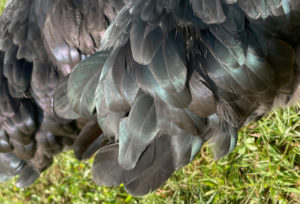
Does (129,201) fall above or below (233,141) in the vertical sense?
below

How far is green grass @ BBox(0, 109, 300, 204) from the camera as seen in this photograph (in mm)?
2305

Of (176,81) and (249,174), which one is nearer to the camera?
(176,81)

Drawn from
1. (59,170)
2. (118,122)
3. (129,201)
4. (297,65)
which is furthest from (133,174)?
(59,170)

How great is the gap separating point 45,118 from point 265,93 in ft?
3.54

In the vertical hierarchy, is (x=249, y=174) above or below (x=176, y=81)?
below

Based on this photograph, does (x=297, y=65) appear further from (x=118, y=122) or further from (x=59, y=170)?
(x=59, y=170)

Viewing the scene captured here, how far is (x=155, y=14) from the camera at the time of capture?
Result: 5.08 ft

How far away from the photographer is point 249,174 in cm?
243

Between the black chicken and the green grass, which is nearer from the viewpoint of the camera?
the black chicken

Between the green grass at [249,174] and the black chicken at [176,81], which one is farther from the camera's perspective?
the green grass at [249,174]

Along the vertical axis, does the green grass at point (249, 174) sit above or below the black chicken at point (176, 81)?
below

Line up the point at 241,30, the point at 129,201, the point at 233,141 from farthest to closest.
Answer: the point at 129,201 < the point at 233,141 < the point at 241,30

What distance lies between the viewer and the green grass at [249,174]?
2.30 meters

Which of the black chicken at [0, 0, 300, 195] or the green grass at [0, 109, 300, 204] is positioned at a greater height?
the black chicken at [0, 0, 300, 195]
